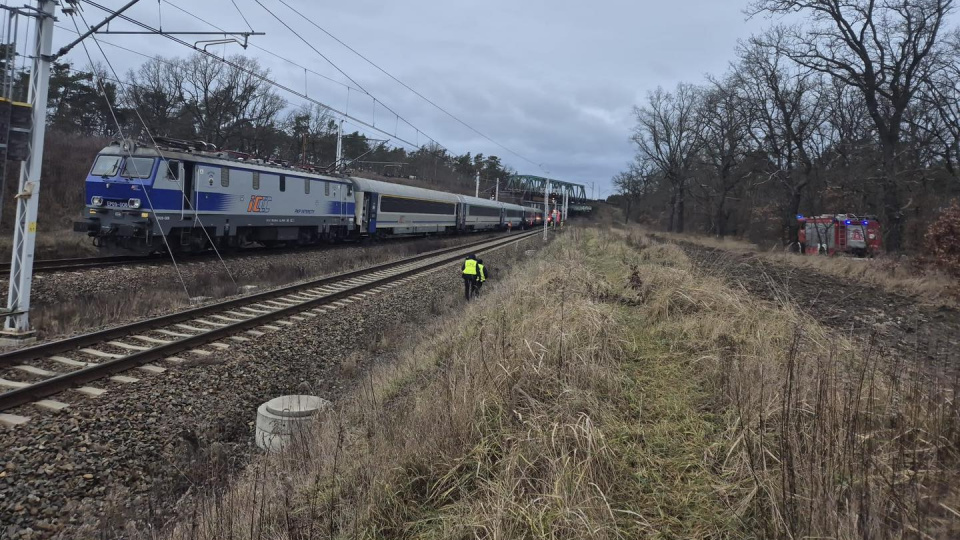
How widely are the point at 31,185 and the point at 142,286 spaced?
14.9 ft

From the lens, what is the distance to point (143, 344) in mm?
7426

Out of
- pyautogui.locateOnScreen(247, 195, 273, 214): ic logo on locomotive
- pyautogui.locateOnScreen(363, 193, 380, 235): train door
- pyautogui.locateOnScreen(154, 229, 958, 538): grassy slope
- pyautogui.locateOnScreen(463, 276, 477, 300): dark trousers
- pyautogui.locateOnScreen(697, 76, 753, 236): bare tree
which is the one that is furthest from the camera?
pyautogui.locateOnScreen(697, 76, 753, 236): bare tree

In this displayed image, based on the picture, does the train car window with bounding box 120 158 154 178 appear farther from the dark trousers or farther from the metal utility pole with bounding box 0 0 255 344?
the dark trousers

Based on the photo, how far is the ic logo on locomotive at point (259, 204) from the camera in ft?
58.0

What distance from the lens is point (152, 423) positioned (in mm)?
5180

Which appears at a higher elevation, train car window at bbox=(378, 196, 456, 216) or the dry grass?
train car window at bbox=(378, 196, 456, 216)

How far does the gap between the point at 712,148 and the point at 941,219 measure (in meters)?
34.9

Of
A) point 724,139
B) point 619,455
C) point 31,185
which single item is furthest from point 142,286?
point 724,139

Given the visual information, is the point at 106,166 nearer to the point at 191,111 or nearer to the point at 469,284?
the point at 469,284

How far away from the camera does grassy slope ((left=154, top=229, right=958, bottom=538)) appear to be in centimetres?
260

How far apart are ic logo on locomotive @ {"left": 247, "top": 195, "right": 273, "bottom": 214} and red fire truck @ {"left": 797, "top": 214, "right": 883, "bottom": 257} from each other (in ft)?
88.1

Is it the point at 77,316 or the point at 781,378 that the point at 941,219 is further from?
the point at 77,316

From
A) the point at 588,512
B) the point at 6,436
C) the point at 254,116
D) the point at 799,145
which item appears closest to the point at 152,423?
the point at 6,436

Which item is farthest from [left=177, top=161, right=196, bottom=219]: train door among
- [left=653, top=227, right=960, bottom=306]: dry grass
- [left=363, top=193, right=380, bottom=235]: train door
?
[left=653, top=227, right=960, bottom=306]: dry grass
